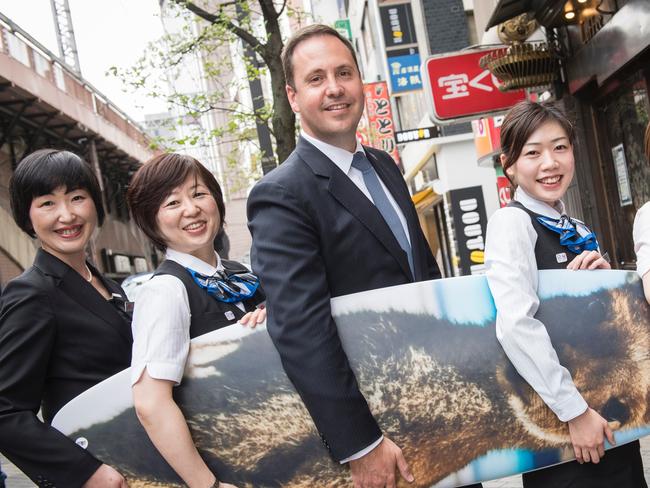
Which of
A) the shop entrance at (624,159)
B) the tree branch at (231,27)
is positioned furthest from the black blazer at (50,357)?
the tree branch at (231,27)

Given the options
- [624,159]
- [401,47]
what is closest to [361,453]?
[624,159]

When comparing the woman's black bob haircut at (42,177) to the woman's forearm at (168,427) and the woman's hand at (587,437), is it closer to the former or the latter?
the woman's forearm at (168,427)

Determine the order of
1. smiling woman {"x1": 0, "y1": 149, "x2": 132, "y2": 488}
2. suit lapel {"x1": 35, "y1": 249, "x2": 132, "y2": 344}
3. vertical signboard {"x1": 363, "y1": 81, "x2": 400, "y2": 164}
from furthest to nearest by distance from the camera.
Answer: vertical signboard {"x1": 363, "y1": 81, "x2": 400, "y2": 164} < suit lapel {"x1": 35, "y1": 249, "x2": 132, "y2": 344} < smiling woman {"x1": 0, "y1": 149, "x2": 132, "y2": 488}

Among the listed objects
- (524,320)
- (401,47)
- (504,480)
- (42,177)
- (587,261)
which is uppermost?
(401,47)

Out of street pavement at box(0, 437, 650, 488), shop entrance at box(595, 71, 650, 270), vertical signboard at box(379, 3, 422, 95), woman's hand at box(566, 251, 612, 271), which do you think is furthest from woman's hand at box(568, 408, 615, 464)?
vertical signboard at box(379, 3, 422, 95)

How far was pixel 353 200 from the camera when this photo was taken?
190 centimetres

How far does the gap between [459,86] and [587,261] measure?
214 inches

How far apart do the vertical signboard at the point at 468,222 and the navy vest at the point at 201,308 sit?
11170mm

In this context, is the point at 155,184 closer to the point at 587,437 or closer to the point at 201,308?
the point at 201,308

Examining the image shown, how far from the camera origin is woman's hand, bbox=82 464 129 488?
6.42 feet

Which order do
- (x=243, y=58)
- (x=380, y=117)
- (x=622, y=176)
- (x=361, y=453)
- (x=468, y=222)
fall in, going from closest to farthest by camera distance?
(x=361, y=453) < (x=622, y=176) < (x=243, y=58) < (x=468, y=222) < (x=380, y=117)

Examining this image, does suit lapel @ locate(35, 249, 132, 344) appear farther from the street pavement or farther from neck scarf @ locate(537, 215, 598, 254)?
the street pavement

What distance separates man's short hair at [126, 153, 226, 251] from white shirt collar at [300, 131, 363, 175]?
0.40 metres

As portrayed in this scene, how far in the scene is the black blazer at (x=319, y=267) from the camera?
172 centimetres
